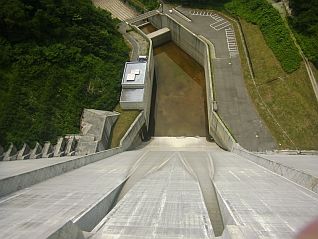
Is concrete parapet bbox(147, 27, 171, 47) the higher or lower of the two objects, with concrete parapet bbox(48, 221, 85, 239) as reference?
higher

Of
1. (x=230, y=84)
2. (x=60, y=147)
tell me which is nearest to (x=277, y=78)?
(x=230, y=84)

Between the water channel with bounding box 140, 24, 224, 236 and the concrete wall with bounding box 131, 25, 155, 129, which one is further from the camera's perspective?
the water channel with bounding box 140, 24, 224, 236

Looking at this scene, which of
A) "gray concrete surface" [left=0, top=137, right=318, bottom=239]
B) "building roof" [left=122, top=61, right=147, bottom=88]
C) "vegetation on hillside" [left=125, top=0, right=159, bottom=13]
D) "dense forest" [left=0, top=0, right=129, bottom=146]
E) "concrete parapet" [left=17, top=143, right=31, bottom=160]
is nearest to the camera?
"gray concrete surface" [left=0, top=137, right=318, bottom=239]

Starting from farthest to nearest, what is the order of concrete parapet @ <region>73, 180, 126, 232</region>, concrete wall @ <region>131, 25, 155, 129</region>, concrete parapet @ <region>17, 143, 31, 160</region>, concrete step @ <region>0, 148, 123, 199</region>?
concrete wall @ <region>131, 25, 155, 129</region> → concrete parapet @ <region>17, 143, 31, 160</region> → concrete step @ <region>0, 148, 123, 199</region> → concrete parapet @ <region>73, 180, 126, 232</region>

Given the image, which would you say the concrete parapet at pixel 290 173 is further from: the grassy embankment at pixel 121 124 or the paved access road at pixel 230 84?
the grassy embankment at pixel 121 124

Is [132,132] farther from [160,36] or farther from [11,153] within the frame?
[160,36]

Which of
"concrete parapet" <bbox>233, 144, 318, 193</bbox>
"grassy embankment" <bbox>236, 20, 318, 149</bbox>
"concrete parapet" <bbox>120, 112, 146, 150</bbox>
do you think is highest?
"grassy embankment" <bbox>236, 20, 318, 149</bbox>

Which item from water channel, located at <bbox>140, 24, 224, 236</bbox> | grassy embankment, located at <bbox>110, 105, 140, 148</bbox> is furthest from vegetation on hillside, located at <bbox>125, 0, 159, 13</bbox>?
grassy embankment, located at <bbox>110, 105, 140, 148</bbox>

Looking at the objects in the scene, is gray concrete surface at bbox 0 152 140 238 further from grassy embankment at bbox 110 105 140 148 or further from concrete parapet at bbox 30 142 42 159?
grassy embankment at bbox 110 105 140 148
